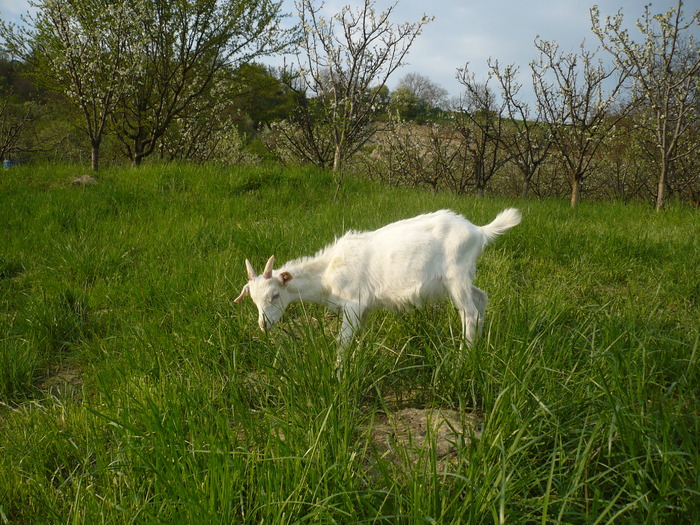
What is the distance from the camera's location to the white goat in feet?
11.1

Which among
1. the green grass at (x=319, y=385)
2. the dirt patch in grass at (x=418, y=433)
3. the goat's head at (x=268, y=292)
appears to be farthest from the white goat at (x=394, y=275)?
the dirt patch in grass at (x=418, y=433)

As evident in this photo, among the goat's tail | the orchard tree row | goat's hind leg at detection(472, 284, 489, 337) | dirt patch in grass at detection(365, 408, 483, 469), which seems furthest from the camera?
the orchard tree row

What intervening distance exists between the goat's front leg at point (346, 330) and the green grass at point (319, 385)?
0.28ft

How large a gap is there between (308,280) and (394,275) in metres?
0.73

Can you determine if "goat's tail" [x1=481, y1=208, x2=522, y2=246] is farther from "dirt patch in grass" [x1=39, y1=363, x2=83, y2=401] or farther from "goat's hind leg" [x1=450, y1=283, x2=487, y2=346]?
"dirt patch in grass" [x1=39, y1=363, x2=83, y2=401]

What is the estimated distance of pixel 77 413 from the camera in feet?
8.43

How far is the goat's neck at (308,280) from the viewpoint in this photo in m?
3.62

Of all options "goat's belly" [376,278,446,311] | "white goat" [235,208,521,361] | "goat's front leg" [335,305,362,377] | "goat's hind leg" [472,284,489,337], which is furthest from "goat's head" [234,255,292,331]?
"goat's hind leg" [472,284,489,337]

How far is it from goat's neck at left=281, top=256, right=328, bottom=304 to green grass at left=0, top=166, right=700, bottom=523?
0.87 feet

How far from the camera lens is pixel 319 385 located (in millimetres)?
2182

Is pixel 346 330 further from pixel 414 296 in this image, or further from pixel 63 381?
pixel 63 381

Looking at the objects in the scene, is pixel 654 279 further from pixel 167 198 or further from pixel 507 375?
pixel 167 198

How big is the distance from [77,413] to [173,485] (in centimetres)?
128

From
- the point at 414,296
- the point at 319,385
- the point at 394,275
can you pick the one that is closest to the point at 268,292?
the point at 394,275
